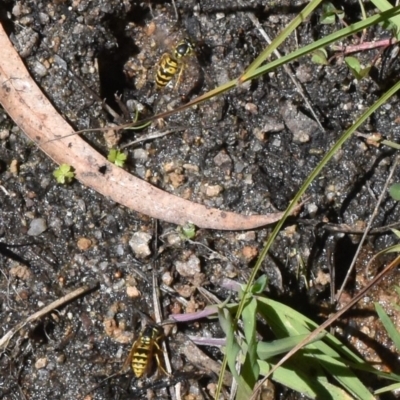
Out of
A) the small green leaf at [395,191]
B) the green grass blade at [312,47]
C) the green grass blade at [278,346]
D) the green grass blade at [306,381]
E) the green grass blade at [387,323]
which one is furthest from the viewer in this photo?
the small green leaf at [395,191]

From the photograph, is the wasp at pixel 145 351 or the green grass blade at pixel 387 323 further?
the wasp at pixel 145 351

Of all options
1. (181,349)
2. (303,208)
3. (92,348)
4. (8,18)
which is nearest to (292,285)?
(303,208)

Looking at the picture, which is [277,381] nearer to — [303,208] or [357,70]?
[303,208]

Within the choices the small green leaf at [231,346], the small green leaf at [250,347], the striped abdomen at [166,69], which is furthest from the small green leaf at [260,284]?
the striped abdomen at [166,69]

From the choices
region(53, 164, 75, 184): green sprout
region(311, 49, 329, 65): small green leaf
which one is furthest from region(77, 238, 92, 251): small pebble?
region(311, 49, 329, 65): small green leaf

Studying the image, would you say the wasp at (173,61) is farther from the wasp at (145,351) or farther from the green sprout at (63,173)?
the wasp at (145,351)

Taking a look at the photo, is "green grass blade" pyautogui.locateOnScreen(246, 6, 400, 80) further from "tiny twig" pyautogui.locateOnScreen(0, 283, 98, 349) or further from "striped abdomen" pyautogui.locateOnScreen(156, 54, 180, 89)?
"tiny twig" pyautogui.locateOnScreen(0, 283, 98, 349)

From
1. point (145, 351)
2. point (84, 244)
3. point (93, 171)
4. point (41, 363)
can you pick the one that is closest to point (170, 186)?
point (93, 171)
